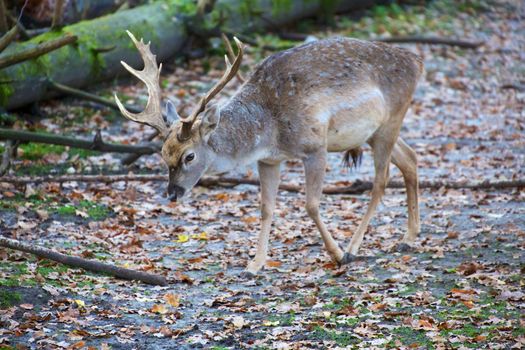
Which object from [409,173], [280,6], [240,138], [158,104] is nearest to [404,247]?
[409,173]

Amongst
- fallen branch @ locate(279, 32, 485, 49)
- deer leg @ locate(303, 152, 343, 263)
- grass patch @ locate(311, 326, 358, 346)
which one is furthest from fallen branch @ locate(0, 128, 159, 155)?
fallen branch @ locate(279, 32, 485, 49)

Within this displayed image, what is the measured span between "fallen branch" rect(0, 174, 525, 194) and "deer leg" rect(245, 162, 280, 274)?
2095mm

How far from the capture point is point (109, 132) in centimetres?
1413

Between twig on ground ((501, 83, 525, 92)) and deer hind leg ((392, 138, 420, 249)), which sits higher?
deer hind leg ((392, 138, 420, 249))

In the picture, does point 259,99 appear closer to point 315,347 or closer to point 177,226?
point 177,226

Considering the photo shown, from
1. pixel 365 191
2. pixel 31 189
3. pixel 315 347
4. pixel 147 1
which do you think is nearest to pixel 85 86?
pixel 147 1

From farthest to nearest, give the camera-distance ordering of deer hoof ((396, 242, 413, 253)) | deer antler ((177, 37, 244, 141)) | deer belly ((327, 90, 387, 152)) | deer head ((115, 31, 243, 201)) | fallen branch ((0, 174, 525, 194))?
Answer: fallen branch ((0, 174, 525, 194)) → deer hoof ((396, 242, 413, 253)) → deer belly ((327, 90, 387, 152)) → deer head ((115, 31, 243, 201)) → deer antler ((177, 37, 244, 141))

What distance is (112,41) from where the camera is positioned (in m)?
15.0

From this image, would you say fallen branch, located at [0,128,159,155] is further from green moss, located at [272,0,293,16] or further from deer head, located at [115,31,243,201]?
green moss, located at [272,0,293,16]

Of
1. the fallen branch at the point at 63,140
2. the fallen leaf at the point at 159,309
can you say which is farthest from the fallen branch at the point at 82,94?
the fallen leaf at the point at 159,309

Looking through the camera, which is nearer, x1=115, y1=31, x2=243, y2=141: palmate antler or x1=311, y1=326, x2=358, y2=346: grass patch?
x1=311, y1=326, x2=358, y2=346: grass patch

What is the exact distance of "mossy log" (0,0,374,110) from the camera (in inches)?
531

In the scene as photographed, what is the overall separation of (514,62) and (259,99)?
12.0 meters

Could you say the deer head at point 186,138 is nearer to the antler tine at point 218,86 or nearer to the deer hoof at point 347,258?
the antler tine at point 218,86
